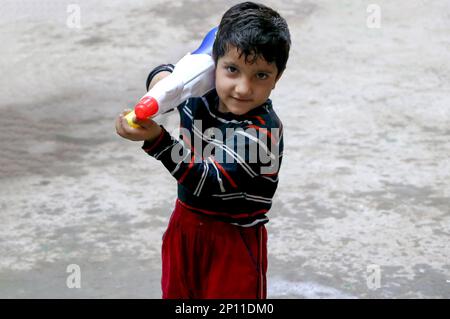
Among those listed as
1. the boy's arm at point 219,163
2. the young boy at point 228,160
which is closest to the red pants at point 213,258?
the young boy at point 228,160

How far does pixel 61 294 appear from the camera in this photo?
3426 millimetres

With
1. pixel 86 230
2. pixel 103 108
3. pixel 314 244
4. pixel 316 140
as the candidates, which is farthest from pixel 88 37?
pixel 314 244

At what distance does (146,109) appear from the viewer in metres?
2.10

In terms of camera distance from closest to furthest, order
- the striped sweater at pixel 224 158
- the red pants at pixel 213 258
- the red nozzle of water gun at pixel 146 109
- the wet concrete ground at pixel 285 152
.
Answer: the red nozzle of water gun at pixel 146 109
the striped sweater at pixel 224 158
the red pants at pixel 213 258
the wet concrete ground at pixel 285 152

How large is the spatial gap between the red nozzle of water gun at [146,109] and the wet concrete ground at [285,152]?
145 centimetres

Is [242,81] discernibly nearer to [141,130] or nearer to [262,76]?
[262,76]

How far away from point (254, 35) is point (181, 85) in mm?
215

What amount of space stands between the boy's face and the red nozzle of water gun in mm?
214

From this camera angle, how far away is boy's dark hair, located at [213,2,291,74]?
2.19m

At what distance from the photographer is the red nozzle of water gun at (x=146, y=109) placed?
2.10 meters

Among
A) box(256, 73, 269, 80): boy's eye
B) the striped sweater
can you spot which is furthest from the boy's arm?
box(256, 73, 269, 80): boy's eye

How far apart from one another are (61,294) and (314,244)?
3.46ft

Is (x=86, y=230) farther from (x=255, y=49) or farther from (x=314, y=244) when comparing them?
(x=255, y=49)

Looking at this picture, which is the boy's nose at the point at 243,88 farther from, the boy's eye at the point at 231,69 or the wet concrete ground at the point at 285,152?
the wet concrete ground at the point at 285,152
